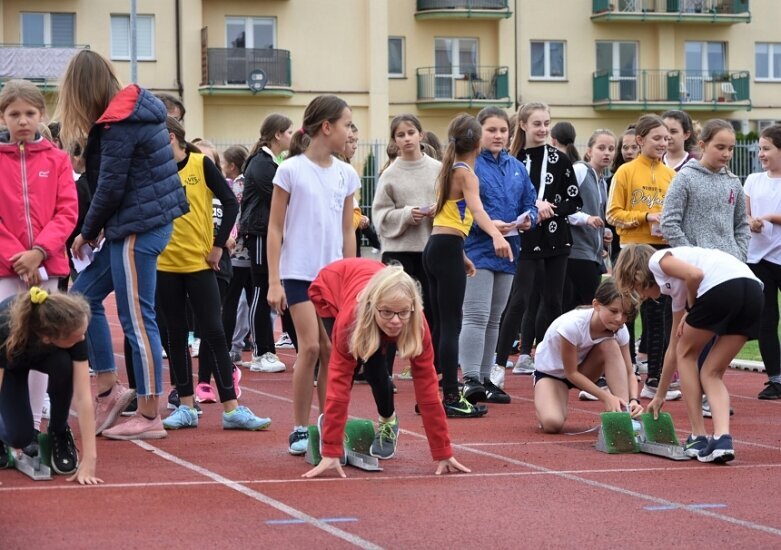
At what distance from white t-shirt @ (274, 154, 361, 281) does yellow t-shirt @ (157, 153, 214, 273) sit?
1.18 m

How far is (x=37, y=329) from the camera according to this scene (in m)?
6.78

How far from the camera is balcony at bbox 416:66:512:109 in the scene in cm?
4750

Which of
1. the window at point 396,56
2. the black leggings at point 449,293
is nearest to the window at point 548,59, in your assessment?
the window at point 396,56

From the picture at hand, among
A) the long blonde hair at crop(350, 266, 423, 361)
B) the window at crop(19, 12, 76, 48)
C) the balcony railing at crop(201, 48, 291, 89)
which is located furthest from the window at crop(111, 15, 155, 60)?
the long blonde hair at crop(350, 266, 423, 361)

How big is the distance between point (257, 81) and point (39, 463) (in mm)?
37472

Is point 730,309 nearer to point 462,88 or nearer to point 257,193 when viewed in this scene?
point 257,193

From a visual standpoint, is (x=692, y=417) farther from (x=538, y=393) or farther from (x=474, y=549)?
(x=474, y=549)

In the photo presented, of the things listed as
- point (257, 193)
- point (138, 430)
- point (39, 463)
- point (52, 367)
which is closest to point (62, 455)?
point (39, 463)

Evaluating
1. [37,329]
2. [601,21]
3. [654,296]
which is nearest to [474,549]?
[37,329]

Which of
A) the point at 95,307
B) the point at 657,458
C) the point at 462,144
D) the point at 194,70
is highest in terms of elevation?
the point at 194,70

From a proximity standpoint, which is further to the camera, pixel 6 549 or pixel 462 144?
pixel 462 144

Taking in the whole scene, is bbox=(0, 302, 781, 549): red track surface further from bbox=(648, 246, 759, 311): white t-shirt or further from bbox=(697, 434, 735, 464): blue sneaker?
bbox=(648, 246, 759, 311): white t-shirt

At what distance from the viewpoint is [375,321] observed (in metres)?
6.76

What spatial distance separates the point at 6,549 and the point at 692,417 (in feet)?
13.3
